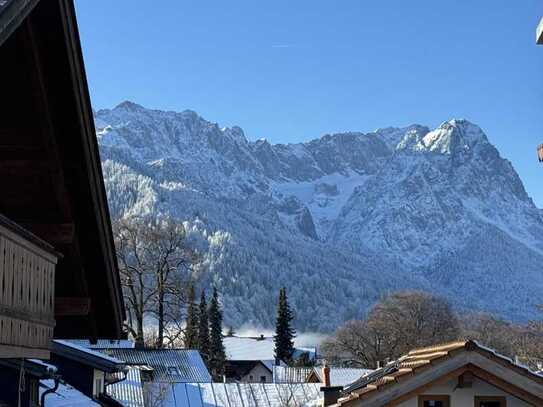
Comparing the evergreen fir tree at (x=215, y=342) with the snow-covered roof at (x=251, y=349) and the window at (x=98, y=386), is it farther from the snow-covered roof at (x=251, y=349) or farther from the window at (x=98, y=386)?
the window at (x=98, y=386)

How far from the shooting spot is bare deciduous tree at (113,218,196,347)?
4503 centimetres

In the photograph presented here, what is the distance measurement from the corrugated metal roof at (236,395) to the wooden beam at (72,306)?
2578cm

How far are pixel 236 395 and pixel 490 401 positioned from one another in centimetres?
2125

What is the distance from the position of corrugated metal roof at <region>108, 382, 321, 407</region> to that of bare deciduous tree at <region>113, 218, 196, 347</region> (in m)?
8.66

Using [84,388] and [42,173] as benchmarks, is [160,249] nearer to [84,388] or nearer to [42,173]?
[84,388]

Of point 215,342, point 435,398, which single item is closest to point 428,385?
point 435,398

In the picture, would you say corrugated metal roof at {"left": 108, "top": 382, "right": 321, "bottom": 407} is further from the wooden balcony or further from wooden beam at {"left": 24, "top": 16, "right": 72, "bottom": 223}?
the wooden balcony

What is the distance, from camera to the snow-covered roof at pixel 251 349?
109562 mm

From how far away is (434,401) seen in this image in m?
16.4

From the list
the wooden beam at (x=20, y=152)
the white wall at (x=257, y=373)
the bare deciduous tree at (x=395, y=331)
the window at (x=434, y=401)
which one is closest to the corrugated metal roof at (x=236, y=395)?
the window at (x=434, y=401)

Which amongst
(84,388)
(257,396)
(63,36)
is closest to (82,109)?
(63,36)

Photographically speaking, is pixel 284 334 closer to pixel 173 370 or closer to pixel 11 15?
pixel 173 370

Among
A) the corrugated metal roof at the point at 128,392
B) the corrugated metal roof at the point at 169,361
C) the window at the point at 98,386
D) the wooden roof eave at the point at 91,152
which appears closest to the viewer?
the wooden roof eave at the point at 91,152

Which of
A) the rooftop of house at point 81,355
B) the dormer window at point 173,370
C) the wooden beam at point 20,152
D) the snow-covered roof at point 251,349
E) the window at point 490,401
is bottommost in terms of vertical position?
the window at point 490,401
